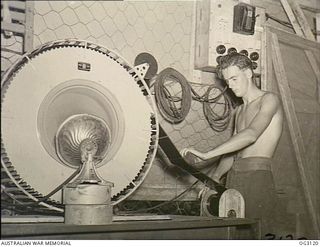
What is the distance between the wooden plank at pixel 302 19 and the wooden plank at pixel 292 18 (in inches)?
0.4

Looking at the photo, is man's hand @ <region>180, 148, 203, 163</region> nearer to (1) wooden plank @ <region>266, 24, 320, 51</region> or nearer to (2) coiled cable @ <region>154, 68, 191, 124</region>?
(2) coiled cable @ <region>154, 68, 191, 124</region>

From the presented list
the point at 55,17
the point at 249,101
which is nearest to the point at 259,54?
the point at 249,101

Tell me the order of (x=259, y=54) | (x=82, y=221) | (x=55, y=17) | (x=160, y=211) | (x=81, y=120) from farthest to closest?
(x=259, y=54) → (x=160, y=211) → (x=55, y=17) → (x=81, y=120) → (x=82, y=221)

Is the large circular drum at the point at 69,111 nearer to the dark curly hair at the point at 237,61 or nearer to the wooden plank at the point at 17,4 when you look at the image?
the wooden plank at the point at 17,4

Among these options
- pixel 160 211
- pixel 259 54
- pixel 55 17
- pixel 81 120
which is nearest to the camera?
pixel 81 120

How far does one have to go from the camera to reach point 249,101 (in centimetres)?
141

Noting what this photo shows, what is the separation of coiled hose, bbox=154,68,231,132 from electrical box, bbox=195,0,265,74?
10 cm

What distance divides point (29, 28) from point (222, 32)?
0.63 meters

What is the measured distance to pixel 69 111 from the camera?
1095 mm

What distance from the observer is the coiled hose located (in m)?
1.42

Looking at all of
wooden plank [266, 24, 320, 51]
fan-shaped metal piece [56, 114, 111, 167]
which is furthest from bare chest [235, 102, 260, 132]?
fan-shaped metal piece [56, 114, 111, 167]

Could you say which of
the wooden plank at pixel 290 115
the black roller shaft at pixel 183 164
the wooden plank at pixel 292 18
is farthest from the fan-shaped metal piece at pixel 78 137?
the wooden plank at pixel 292 18

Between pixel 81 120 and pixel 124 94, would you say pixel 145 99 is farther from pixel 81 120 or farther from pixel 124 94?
pixel 81 120

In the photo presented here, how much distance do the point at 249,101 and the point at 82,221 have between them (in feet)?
2.29
